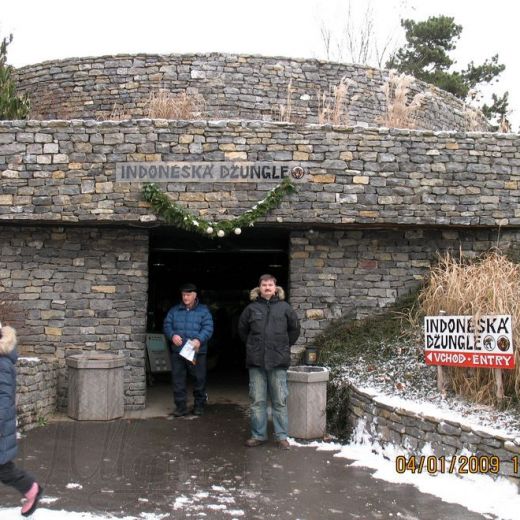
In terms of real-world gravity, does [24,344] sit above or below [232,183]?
below

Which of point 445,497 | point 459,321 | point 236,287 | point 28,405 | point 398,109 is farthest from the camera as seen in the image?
point 236,287

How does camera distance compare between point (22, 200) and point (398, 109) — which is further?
point (398, 109)

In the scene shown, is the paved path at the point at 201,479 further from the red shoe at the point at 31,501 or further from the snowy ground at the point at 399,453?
the red shoe at the point at 31,501

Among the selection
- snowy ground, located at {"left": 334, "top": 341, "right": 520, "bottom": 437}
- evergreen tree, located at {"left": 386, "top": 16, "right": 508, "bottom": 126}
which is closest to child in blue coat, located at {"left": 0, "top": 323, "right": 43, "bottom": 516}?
snowy ground, located at {"left": 334, "top": 341, "right": 520, "bottom": 437}

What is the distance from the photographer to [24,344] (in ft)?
25.9

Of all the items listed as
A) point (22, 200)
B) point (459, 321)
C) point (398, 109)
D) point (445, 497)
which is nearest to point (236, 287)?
point (398, 109)

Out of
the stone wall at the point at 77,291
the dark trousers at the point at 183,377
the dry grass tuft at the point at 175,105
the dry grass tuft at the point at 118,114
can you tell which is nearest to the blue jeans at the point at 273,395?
the dark trousers at the point at 183,377

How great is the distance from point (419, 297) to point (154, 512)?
4601mm

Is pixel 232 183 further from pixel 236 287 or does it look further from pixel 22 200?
pixel 236 287

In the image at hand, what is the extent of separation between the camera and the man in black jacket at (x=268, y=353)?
603 cm

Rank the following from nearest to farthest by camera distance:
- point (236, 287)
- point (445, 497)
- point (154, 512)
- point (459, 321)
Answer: point (154, 512) < point (445, 497) < point (459, 321) < point (236, 287)

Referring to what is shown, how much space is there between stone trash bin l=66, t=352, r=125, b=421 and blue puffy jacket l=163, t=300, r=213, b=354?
79cm

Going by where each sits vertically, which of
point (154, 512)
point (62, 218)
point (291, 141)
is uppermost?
point (291, 141)

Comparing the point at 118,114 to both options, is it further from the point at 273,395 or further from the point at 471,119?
the point at 471,119
